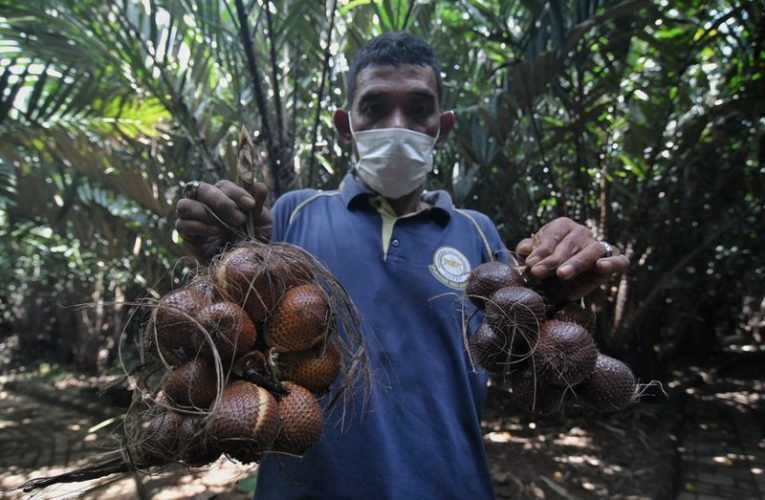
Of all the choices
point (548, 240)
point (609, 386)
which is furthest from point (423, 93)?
point (609, 386)

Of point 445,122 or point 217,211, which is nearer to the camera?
point 217,211

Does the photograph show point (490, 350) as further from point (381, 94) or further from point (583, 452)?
point (583, 452)

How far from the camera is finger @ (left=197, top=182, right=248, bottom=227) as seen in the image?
1209 mm

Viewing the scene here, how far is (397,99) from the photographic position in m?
1.75

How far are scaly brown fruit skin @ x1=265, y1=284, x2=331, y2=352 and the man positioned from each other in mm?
262

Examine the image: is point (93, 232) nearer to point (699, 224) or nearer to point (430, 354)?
point (430, 354)

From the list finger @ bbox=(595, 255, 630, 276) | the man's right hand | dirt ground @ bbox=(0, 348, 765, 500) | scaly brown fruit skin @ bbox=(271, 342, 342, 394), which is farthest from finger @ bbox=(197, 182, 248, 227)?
dirt ground @ bbox=(0, 348, 765, 500)

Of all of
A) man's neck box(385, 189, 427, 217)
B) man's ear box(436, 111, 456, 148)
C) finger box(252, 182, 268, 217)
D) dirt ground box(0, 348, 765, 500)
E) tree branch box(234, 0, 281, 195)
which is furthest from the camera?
dirt ground box(0, 348, 765, 500)

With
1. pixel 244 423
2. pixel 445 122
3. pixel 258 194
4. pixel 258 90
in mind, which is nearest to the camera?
pixel 244 423

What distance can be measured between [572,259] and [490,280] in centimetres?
21

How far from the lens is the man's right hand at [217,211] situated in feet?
4.00

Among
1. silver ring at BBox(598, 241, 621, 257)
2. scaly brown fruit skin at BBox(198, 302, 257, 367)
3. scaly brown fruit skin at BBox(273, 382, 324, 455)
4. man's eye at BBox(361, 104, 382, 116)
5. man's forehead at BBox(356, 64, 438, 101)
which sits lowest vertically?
scaly brown fruit skin at BBox(273, 382, 324, 455)

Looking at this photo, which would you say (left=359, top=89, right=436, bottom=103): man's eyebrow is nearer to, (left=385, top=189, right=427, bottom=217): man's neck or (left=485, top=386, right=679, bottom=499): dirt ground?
(left=385, top=189, right=427, bottom=217): man's neck

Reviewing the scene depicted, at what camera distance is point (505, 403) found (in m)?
4.96
